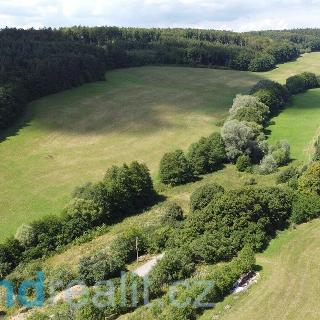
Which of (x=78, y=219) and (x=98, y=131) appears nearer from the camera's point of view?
(x=78, y=219)

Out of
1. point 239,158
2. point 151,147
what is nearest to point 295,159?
point 239,158

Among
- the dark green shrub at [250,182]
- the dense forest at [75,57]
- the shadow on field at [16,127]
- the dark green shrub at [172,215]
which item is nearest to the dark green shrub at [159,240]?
the dark green shrub at [172,215]

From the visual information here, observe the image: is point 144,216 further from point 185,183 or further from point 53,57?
point 53,57

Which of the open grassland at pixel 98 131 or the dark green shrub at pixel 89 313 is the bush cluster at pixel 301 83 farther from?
the dark green shrub at pixel 89 313

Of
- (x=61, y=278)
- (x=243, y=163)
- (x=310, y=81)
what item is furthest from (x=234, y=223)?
(x=310, y=81)

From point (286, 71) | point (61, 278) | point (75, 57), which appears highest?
point (75, 57)

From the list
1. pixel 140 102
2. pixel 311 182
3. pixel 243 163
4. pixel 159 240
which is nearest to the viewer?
pixel 159 240

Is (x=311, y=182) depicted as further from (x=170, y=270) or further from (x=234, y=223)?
(x=170, y=270)

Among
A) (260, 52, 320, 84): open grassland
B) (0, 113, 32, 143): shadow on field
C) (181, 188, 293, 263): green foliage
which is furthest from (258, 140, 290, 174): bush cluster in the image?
(260, 52, 320, 84): open grassland
